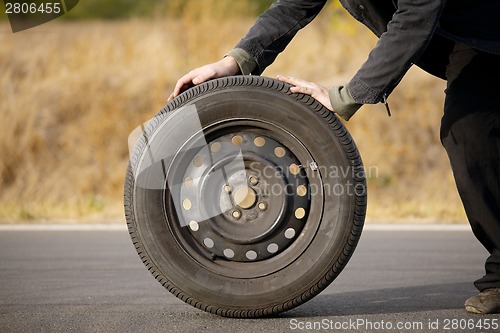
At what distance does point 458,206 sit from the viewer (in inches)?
368

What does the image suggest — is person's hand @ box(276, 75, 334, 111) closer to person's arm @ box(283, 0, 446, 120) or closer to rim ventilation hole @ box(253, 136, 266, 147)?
person's arm @ box(283, 0, 446, 120)

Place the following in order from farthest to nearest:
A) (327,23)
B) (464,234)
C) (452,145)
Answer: (327,23) < (464,234) < (452,145)

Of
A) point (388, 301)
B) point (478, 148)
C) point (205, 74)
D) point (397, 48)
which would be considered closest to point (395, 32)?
point (397, 48)

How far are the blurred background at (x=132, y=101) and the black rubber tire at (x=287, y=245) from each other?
637 cm

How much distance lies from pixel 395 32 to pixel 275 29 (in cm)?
78

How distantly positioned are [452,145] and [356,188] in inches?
24.7

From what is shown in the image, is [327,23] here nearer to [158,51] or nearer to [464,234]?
[158,51]

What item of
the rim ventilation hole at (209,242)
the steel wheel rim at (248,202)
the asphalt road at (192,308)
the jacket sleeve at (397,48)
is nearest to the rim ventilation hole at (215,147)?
the steel wheel rim at (248,202)

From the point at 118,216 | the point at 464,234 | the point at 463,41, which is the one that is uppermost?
the point at 463,41

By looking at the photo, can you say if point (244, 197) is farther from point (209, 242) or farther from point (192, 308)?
point (192, 308)

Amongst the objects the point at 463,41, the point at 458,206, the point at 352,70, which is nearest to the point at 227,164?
the point at 463,41

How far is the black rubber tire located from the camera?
3.59 m

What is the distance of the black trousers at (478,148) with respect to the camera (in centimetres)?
389

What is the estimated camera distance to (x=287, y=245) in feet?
12.0
